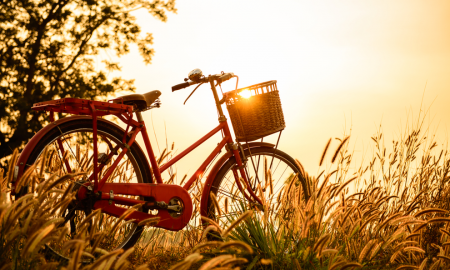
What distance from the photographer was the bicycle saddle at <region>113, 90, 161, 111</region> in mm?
3174

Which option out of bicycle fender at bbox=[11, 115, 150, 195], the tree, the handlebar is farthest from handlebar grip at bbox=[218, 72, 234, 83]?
the tree

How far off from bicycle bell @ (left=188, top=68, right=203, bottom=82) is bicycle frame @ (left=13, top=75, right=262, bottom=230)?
0.11 metres

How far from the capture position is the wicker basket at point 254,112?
347 cm

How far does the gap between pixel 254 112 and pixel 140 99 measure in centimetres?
89

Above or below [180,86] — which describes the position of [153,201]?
below

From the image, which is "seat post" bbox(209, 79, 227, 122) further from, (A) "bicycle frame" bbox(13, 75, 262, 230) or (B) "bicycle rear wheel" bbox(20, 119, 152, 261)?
(B) "bicycle rear wheel" bbox(20, 119, 152, 261)

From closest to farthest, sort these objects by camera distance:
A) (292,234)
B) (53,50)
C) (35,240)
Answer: (35,240) < (292,234) < (53,50)

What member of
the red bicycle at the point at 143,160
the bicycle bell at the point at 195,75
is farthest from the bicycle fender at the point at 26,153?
the bicycle bell at the point at 195,75

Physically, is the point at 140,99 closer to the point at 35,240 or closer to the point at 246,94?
the point at 246,94

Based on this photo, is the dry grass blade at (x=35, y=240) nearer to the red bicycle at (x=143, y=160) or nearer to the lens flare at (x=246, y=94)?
the red bicycle at (x=143, y=160)

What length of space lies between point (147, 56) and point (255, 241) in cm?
1010

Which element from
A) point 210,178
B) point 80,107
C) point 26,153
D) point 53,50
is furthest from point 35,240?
point 53,50

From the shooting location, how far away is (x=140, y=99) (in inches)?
126

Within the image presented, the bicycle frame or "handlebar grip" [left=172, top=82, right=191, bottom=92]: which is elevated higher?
"handlebar grip" [left=172, top=82, right=191, bottom=92]
